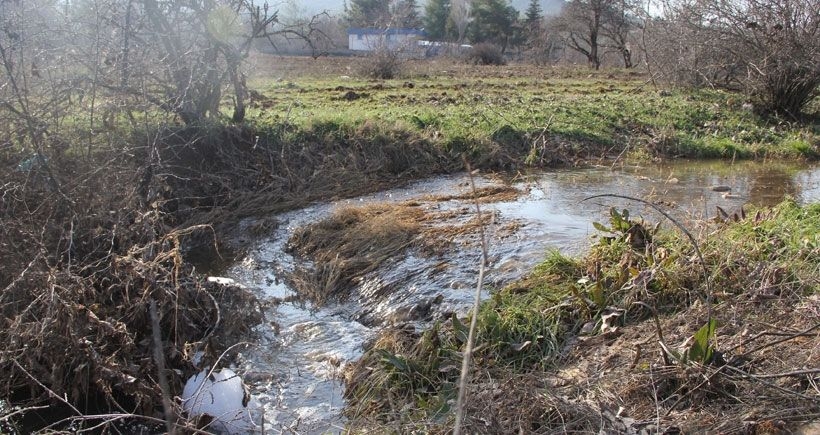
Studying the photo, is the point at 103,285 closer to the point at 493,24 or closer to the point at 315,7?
the point at 493,24

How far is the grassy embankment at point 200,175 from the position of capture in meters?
4.25

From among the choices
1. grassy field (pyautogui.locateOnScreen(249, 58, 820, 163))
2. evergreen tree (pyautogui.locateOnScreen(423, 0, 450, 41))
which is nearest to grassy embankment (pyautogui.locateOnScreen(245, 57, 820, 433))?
grassy field (pyautogui.locateOnScreen(249, 58, 820, 163))

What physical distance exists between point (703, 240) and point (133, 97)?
6.37 meters

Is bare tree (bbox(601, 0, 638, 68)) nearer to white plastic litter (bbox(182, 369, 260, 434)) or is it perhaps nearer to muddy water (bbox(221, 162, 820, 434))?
muddy water (bbox(221, 162, 820, 434))

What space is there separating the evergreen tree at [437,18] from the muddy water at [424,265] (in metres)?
37.6

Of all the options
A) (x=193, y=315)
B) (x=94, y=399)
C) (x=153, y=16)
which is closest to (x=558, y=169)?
(x=153, y=16)

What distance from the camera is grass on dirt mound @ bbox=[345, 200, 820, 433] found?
334 centimetres

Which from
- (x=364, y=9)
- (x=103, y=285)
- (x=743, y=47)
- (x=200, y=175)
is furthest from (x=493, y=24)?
(x=103, y=285)

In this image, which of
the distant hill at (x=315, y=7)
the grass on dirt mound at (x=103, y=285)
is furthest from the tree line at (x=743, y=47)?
Answer: the grass on dirt mound at (x=103, y=285)

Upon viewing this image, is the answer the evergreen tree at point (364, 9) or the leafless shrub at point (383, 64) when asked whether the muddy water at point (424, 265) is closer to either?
the leafless shrub at point (383, 64)

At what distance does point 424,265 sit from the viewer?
6.04 m

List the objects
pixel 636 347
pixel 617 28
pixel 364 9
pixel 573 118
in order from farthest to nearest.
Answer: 1. pixel 364 9
2. pixel 617 28
3. pixel 573 118
4. pixel 636 347

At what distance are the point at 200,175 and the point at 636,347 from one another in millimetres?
6188

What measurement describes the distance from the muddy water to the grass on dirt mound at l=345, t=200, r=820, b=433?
33 centimetres
